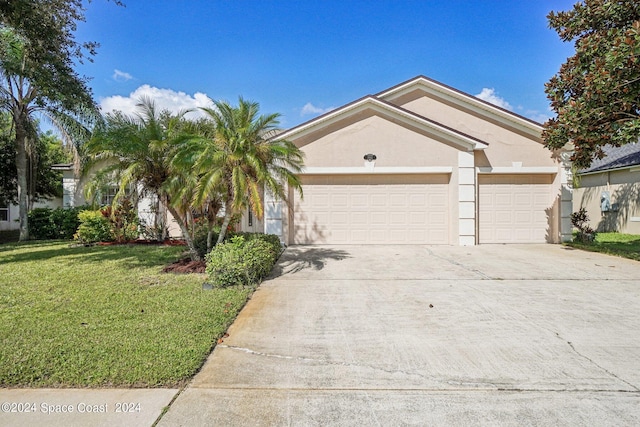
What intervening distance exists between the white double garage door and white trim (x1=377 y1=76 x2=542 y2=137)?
5.90 feet

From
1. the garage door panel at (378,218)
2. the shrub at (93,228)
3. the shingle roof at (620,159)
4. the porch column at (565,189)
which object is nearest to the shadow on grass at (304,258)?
the garage door panel at (378,218)

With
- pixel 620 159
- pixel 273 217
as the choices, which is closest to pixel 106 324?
pixel 273 217

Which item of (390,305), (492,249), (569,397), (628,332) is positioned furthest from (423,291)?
(492,249)

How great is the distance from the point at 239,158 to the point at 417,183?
7.50 m

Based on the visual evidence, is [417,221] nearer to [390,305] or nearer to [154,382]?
[390,305]

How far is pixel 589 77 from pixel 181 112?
994 centimetres

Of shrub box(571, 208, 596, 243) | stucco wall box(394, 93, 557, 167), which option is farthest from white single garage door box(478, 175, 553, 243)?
shrub box(571, 208, 596, 243)

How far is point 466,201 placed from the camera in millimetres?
12633

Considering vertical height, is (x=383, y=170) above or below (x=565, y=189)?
above

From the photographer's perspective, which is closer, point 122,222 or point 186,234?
point 186,234

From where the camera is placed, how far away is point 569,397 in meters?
3.25

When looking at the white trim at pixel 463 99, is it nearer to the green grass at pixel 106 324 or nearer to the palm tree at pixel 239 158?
the palm tree at pixel 239 158

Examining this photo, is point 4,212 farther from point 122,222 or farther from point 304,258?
point 304,258

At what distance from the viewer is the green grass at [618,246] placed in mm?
10788
